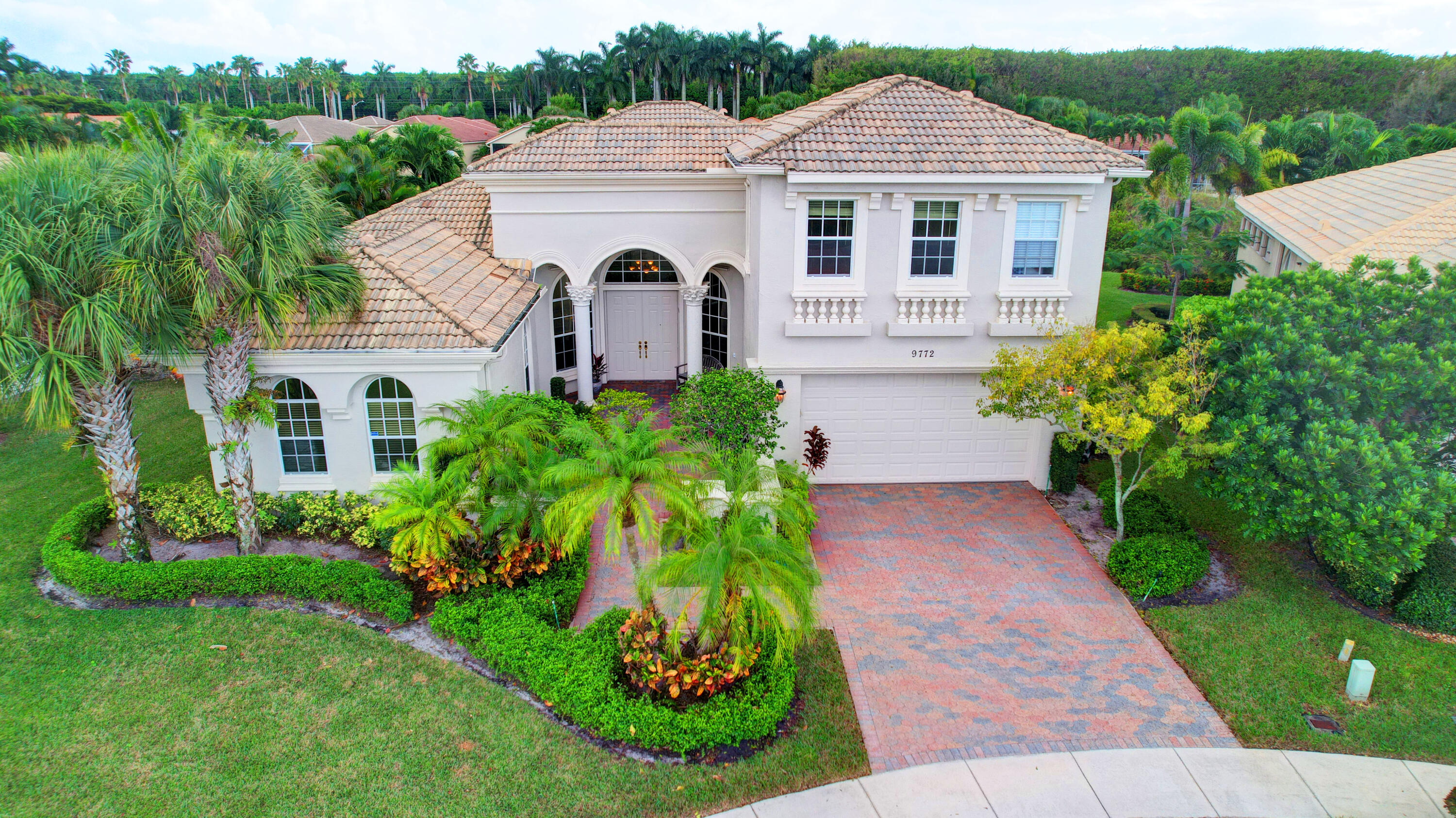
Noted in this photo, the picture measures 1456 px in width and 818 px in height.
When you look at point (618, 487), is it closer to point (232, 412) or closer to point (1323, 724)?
point (232, 412)

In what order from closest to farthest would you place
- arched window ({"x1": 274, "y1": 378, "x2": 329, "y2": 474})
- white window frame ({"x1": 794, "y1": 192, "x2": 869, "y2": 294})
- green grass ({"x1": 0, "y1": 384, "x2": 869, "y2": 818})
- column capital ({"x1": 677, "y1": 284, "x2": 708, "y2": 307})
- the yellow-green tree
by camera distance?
green grass ({"x1": 0, "y1": 384, "x2": 869, "y2": 818}) < the yellow-green tree < arched window ({"x1": 274, "y1": 378, "x2": 329, "y2": 474}) < white window frame ({"x1": 794, "y1": 192, "x2": 869, "y2": 294}) < column capital ({"x1": 677, "y1": 284, "x2": 708, "y2": 307})

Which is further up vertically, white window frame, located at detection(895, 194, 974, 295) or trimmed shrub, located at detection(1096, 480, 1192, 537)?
white window frame, located at detection(895, 194, 974, 295)

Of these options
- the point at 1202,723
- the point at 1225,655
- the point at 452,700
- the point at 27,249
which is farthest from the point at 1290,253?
the point at 27,249

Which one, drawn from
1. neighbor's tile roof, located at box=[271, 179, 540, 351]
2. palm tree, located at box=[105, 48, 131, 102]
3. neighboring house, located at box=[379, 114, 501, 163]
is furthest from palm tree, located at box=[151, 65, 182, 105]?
neighbor's tile roof, located at box=[271, 179, 540, 351]

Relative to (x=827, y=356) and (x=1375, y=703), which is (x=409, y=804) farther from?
(x=1375, y=703)

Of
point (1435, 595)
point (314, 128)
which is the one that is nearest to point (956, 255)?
point (1435, 595)

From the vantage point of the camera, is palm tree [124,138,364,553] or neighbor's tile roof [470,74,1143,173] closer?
palm tree [124,138,364,553]

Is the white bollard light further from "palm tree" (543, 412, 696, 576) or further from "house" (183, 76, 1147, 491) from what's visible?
"palm tree" (543, 412, 696, 576)
